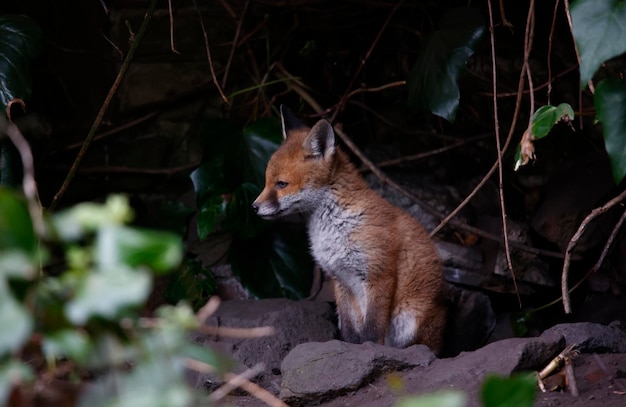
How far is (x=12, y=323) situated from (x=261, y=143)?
4827mm

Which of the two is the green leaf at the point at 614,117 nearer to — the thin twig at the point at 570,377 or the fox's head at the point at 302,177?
the thin twig at the point at 570,377

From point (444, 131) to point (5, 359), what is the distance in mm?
5879

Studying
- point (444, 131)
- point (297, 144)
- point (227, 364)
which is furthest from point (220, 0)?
point (227, 364)

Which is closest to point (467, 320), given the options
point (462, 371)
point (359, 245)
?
point (359, 245)

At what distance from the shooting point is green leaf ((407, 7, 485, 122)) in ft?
16.9

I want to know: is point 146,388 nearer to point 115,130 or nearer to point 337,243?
point 337,243

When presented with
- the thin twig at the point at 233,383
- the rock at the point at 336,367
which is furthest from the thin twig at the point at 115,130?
the thin twig at the point at 233,383

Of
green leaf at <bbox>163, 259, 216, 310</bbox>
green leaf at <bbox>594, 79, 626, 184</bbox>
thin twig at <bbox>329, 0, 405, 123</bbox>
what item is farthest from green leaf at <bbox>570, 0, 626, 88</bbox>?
green leaf at <bbox>163, 259, 216, 310</bbox>

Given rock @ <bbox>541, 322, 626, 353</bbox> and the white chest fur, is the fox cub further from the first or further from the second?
rock @ <bbox>541, 322, 626, 353</bbox>

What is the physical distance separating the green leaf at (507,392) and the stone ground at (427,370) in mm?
1756

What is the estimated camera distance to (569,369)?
364cm

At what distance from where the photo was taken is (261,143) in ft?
19.8

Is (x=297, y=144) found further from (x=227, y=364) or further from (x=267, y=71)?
(x=227, y=364)

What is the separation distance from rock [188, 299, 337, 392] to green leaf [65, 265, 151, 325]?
3.06 meters
